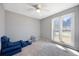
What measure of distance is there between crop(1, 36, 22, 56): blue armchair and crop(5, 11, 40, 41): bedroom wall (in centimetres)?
10

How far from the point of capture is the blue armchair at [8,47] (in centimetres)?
185

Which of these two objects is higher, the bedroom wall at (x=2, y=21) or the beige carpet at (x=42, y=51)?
the bedroom wall at (x=2, y=21)

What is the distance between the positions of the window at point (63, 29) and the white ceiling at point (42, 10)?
0.59 feet

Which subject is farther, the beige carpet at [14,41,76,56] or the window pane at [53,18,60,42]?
the window pane at [53,18,60,42]

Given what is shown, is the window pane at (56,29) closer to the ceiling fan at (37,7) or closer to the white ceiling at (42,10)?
the white ceiling at (42,10)

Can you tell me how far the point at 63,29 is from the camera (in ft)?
6.64

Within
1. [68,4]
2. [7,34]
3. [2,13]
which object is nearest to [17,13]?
[2,13]

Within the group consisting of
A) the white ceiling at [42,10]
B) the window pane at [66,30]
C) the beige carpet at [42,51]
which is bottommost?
the beige carpet at [42,51]

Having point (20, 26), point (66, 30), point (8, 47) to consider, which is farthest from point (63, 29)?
point (8, 47)

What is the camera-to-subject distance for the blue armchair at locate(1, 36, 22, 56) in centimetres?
185

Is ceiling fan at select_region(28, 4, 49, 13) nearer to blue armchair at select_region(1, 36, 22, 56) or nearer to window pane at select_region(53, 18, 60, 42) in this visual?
window pane at select_region(53, 18, 60, 42)

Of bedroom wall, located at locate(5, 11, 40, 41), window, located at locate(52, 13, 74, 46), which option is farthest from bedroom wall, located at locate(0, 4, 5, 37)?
window, located at locate(52, 13, 74, 46)

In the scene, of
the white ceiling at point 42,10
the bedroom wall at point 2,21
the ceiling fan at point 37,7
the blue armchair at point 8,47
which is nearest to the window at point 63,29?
the white ceiling at point 42,10

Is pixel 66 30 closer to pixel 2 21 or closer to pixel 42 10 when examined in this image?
pixel 42 10
